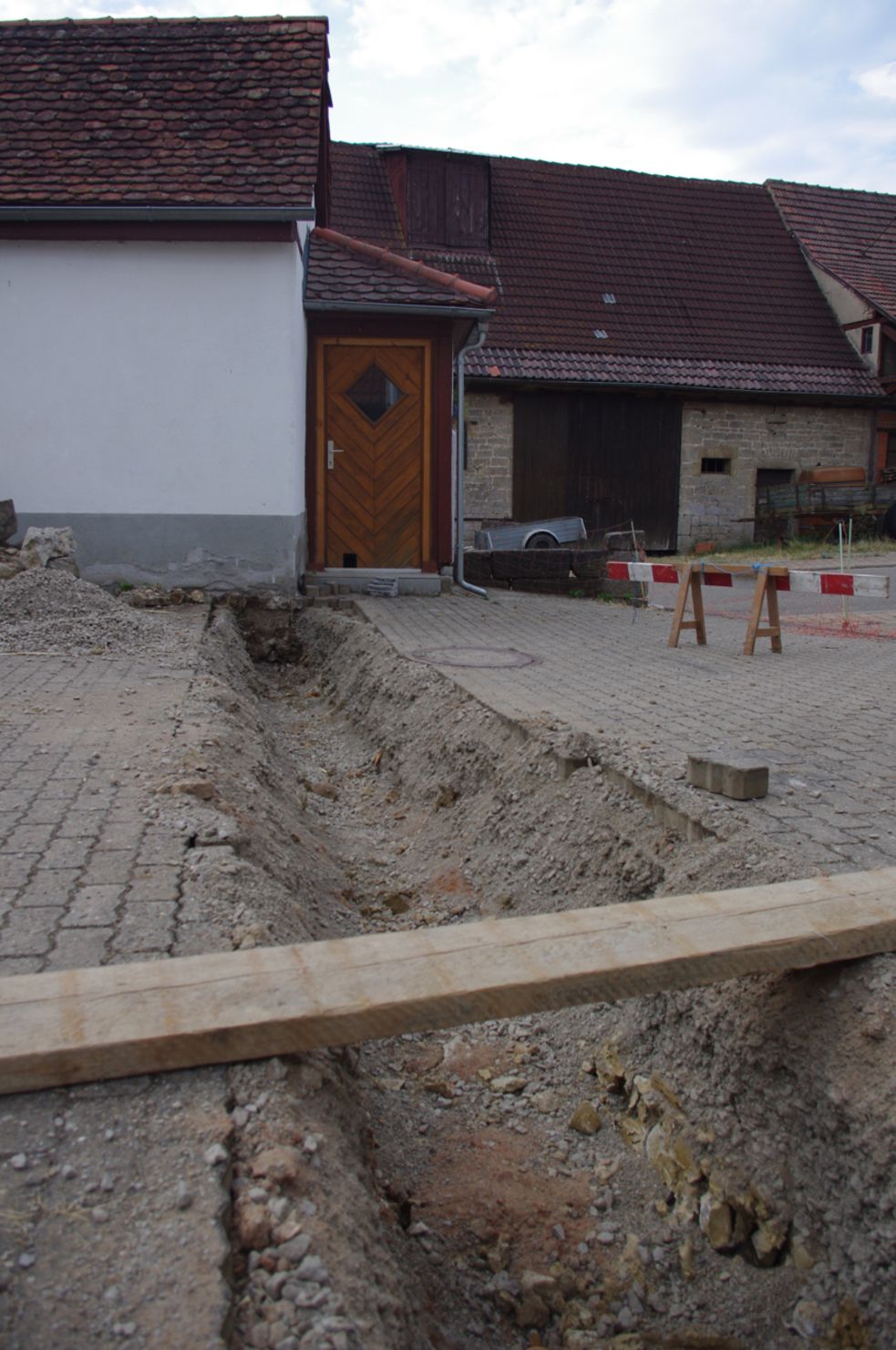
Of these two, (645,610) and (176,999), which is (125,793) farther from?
(645,610)

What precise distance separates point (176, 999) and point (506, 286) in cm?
2126

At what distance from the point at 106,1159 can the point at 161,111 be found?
38.2 feet

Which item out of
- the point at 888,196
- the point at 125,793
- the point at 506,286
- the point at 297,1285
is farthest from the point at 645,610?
the point at 888,196

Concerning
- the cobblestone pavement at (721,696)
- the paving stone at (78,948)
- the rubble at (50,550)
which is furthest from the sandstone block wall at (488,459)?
the paving stone at (78,948)

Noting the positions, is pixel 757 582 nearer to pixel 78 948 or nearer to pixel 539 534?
pixel 78 948

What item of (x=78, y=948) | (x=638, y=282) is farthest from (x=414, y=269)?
(x=638, y=282)

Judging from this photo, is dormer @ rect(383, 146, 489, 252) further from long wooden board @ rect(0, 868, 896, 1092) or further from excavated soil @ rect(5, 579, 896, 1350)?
long wooden board @ rect(0, 868, 896, 1092)

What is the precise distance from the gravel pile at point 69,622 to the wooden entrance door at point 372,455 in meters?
3.65

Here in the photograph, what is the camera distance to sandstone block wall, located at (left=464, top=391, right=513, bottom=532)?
2033 cm

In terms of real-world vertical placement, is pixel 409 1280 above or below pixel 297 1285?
below

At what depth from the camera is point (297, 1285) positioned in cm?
176

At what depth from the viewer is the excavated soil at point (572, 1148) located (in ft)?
6.54

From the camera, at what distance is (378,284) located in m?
11.7

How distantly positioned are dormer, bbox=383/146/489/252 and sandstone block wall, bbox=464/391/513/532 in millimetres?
4062
